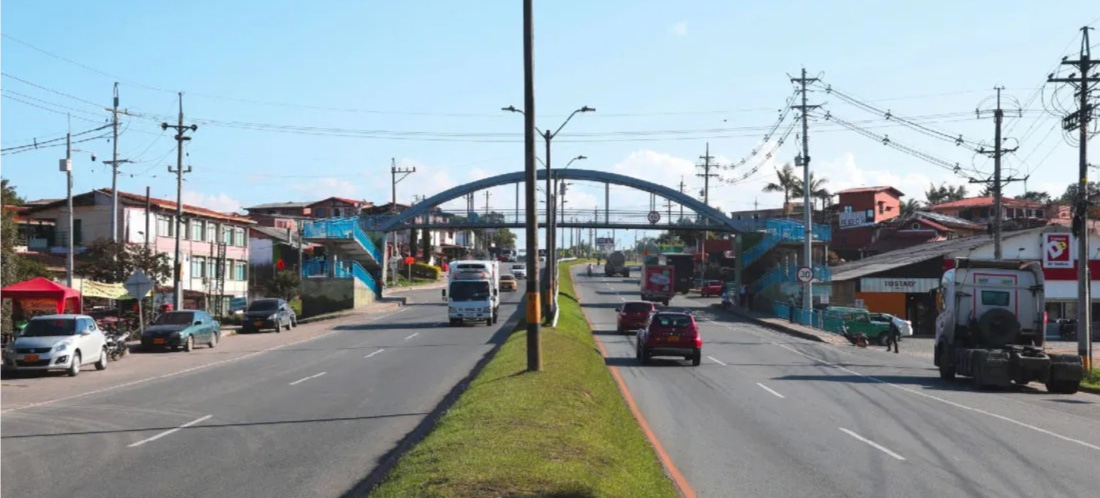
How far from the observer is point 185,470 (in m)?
12.8

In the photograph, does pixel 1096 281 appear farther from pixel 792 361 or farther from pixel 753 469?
pixel 753 469

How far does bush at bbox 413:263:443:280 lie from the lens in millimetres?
115312

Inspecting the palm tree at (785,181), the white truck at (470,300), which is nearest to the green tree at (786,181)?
the palm tree at (785,181)

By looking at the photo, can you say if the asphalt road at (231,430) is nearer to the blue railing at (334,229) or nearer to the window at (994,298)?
the window at (994,298)

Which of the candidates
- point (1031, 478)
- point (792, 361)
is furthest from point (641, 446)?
point (792, 361)

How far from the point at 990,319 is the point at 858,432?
12276mm

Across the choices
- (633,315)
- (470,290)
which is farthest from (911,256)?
(470,290)

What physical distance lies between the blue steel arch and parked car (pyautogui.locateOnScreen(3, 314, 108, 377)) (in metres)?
46.5

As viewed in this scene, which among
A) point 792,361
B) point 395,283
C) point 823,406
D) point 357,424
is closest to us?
point 357,424

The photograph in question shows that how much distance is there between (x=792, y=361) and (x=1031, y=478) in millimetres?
21702

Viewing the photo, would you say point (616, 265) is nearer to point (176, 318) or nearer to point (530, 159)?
point (176, 318)

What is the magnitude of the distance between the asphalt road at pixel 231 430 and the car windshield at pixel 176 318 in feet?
30.2

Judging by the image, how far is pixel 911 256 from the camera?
214 ft

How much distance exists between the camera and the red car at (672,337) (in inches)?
1218
